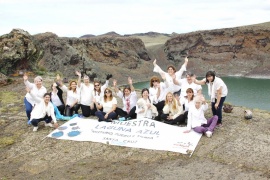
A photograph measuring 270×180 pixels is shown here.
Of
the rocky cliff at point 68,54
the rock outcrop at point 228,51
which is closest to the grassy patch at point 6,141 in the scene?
the rocky cliff at point 68,54

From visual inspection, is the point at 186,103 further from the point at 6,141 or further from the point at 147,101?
the point at 6,141

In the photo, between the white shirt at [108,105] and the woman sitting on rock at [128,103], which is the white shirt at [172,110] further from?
the white shirt at [108,105]

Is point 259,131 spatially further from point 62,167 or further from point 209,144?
point 62,167

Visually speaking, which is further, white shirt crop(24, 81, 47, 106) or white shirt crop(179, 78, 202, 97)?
white shirt crop(24, 81, 47, 106)

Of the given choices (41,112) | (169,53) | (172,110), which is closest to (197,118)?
(172,110)

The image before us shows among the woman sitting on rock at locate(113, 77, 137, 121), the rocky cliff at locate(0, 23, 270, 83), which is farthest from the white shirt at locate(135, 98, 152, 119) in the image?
the rocky cliff at locate(0, 23, 270, 83)

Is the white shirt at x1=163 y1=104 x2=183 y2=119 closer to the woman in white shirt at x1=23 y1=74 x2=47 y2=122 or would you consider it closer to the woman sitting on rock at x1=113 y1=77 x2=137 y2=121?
the woman sitting on rock at x1=113 y1=77 x2=137 y2=121

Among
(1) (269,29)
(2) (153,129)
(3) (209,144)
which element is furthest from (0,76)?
(1) (269,29)

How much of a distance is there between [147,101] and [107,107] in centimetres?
146

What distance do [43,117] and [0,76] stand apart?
417 inches

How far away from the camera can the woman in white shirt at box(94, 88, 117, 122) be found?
1050cm

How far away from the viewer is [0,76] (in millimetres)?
19500

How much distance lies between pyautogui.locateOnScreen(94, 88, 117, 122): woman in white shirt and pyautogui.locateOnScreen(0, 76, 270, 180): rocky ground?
1.42 meters

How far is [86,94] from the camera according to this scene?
1129 centimetres
